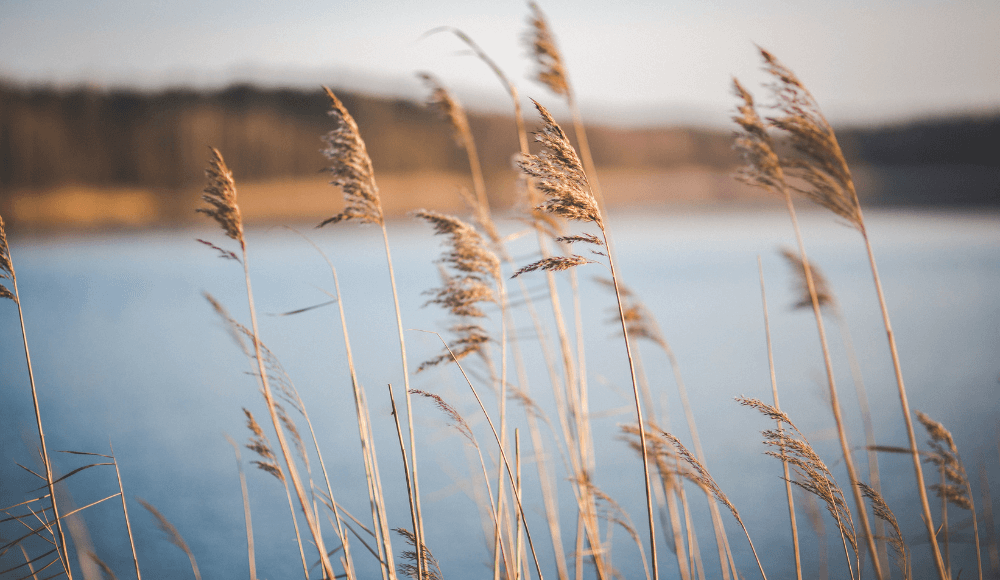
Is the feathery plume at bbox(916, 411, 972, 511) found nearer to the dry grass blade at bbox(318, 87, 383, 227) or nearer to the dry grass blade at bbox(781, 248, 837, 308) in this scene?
the dry grass blade at bbox(781, 248, 837, 308)

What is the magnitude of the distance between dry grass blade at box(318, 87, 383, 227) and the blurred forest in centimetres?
2267

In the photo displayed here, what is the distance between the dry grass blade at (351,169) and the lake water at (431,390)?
0.74 metres

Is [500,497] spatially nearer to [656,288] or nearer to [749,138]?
[749,138]

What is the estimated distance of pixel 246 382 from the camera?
840 cm

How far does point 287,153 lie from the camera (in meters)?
36.1

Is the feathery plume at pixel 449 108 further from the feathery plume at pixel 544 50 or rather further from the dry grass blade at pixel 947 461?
the dry grass blade at pixel 947 461

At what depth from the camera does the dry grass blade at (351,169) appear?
1649 mm

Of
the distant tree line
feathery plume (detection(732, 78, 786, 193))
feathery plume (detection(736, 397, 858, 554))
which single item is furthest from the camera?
the distant tree line

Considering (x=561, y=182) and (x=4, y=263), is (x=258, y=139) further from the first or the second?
(x=561, y=182)

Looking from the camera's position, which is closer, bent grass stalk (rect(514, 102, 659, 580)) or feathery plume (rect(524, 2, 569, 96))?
bent grass stalk (rect(514, 102, 659, 580))

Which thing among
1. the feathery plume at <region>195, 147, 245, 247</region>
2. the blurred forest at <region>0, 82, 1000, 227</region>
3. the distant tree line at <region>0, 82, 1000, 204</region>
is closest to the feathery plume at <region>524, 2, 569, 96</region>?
the feathery plume at <region>195, 147, 245, 247</region>

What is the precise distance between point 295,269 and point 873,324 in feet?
62.0

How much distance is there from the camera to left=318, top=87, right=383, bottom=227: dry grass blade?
1.65 m

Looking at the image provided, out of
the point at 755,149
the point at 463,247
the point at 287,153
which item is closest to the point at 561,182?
the point at 463,247
